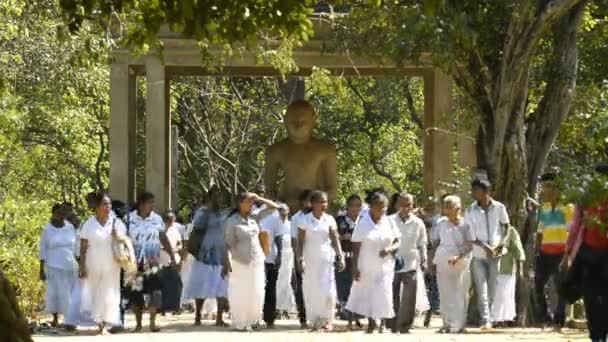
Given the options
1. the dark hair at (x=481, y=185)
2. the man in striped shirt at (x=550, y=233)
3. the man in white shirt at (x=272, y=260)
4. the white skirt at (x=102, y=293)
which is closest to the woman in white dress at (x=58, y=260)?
the white skirt at (x=102, y=293)

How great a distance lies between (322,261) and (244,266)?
0.94 meters

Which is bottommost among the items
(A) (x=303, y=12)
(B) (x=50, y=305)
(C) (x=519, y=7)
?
(B) (x=50, y=305)

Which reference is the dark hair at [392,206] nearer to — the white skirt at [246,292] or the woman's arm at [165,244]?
the white skirt at [246,292]

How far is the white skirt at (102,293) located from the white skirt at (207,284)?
2077 millimetres

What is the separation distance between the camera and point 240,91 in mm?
39688

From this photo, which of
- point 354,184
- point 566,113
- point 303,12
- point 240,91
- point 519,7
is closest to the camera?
point 303,12

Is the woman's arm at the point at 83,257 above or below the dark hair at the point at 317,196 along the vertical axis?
below

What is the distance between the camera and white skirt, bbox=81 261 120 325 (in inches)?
831

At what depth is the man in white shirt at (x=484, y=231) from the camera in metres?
20.6

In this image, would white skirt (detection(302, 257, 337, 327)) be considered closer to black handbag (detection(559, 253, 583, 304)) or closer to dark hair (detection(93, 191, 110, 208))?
dark hair (detection(93, 191, 110, 208))

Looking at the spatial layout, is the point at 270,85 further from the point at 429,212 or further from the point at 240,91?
the point at 429,212

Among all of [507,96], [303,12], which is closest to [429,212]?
[507,96]

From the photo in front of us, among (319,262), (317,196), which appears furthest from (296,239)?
(317,196)

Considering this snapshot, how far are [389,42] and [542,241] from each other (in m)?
3.01
